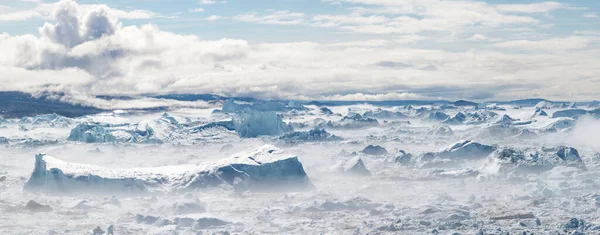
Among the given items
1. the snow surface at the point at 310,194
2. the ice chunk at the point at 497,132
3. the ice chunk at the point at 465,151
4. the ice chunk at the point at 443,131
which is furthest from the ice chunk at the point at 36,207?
the ice chunk at the point at 443,131

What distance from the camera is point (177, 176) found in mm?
48531

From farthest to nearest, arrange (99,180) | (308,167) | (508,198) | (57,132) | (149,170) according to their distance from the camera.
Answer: (57,132), (308,167), (149,170), (99,180), (508,198)

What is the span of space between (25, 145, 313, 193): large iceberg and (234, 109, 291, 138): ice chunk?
6011cm

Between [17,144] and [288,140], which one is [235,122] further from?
[17,144]

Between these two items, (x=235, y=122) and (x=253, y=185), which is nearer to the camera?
(x=253, y=185)

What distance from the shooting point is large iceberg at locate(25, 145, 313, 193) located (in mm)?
46188

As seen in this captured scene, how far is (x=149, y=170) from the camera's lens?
49.2 meters

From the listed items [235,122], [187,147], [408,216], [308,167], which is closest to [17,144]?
[187,147]

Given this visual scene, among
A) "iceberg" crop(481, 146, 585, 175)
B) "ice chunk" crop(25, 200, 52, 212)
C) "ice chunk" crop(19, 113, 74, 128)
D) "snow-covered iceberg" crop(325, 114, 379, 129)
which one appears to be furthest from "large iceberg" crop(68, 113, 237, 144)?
"ice chunk" crop(25, 200, 52, 212)

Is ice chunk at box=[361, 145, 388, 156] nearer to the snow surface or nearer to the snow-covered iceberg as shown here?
the snow surface

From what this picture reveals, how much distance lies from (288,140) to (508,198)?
60766 mm

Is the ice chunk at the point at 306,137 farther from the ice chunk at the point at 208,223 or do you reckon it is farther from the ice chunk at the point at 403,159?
the ice chunk at the point at 208,223

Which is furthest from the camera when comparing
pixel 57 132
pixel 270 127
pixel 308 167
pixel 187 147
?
pixel 57 132

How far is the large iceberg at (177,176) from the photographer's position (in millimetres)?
46188
